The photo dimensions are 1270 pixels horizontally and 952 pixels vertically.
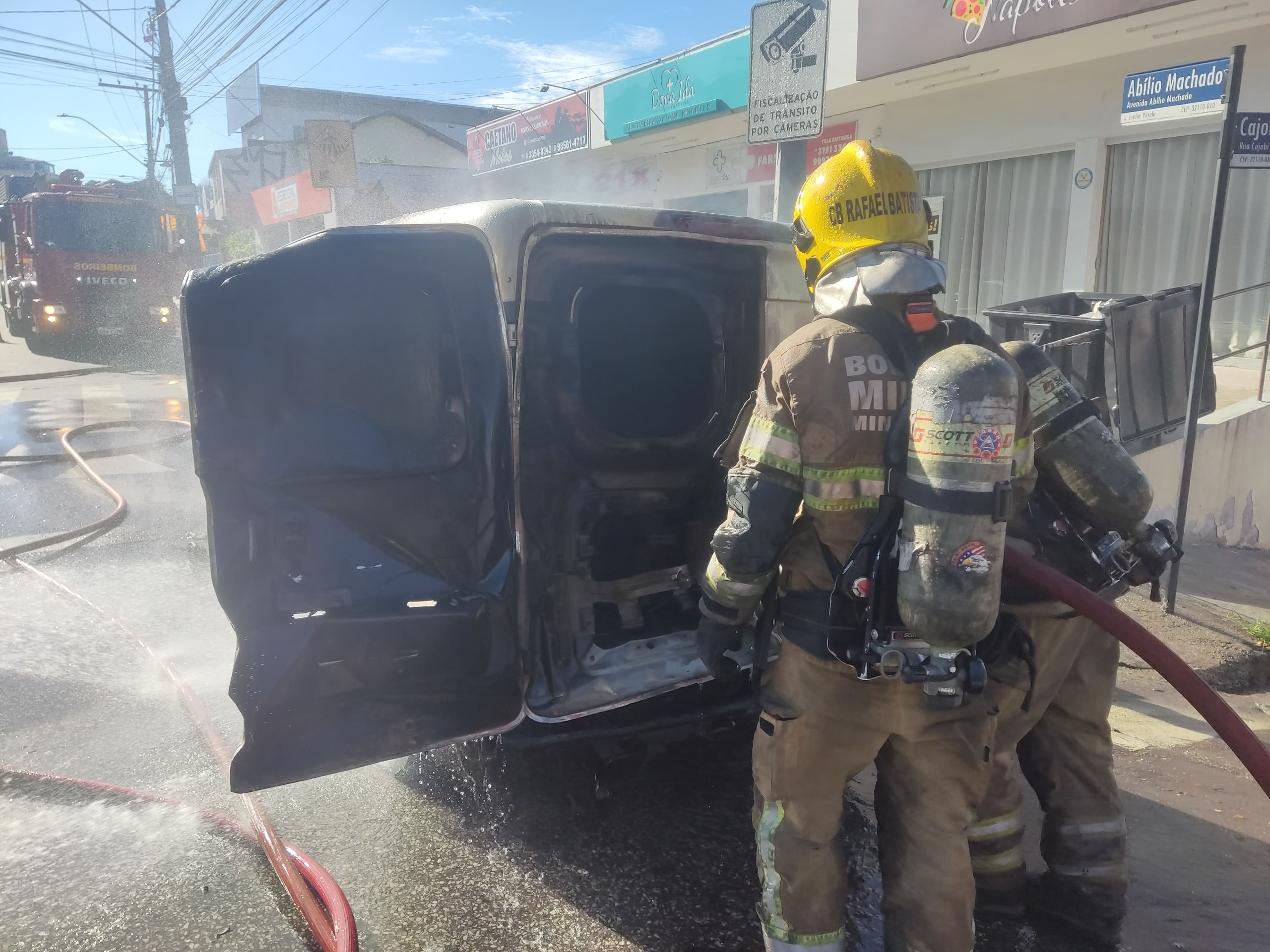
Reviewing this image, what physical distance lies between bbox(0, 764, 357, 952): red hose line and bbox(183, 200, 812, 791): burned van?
32cm

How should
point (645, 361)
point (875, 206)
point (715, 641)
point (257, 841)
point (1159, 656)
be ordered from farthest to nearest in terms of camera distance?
point (645, 361) < point (257, 841) < point (715, 641) < point (875, 206) < point (1159, 656)

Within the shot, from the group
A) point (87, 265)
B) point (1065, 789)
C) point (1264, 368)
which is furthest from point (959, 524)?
point (87, 265)

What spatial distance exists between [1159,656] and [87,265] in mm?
17949

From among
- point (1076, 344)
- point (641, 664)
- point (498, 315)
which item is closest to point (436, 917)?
point (641, 664)

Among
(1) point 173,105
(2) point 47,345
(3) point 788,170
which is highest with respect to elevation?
(1) point 173,105

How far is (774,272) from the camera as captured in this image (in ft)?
10.6

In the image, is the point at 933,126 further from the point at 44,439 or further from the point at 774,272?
the point at 44,439

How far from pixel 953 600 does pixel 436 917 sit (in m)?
1.75

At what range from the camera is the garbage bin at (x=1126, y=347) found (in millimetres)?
3992

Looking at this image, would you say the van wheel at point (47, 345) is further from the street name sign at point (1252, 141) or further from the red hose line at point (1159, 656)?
the red hose line at point (1159, 656)

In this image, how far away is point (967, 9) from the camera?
7402 millimetres

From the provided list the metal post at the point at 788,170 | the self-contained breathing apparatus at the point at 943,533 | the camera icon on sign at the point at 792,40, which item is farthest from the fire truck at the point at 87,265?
the self-contained breathing apparatus at the point at 943,533

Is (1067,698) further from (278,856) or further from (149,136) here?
(149,136)

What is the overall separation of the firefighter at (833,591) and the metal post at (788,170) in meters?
2.52
